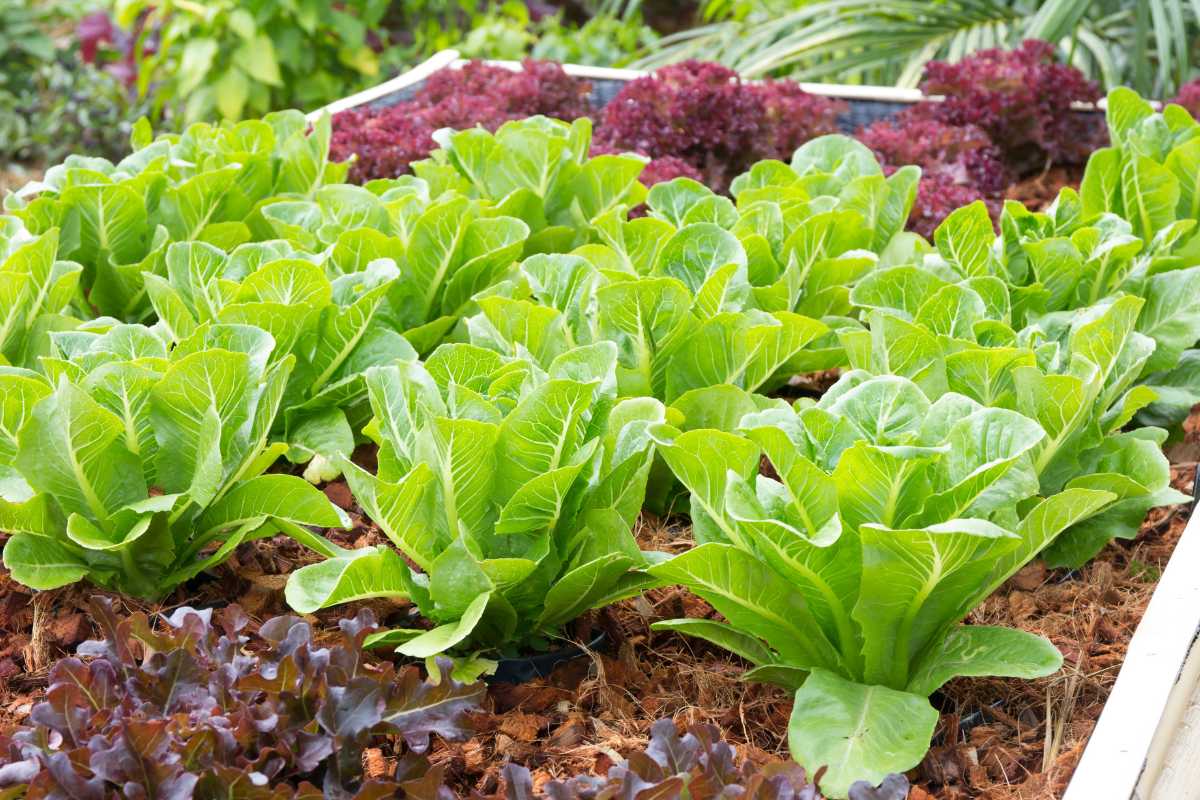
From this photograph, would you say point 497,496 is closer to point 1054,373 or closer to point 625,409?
point 625,409

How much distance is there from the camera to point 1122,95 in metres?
3.07

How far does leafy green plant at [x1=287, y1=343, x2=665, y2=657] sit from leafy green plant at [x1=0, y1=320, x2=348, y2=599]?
0.53 ft

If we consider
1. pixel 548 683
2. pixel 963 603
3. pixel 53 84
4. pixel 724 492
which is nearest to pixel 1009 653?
pixel 963 603

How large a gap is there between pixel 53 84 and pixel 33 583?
238 inches

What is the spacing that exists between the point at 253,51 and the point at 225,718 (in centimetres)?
472

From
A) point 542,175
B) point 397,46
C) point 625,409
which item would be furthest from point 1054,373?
point 397,46

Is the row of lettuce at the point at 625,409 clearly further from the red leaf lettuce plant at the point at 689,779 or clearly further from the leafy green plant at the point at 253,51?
the leafy green plant at the point at 253,51

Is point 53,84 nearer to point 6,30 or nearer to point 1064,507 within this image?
point 6,30

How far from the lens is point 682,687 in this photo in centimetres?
183

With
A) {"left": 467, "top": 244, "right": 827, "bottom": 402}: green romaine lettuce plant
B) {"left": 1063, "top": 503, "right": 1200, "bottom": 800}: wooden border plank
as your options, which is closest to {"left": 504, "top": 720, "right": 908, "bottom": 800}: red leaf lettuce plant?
{"left": 1063, "top": 503, "right": 1200, "bottom": 800}: wooden border plank

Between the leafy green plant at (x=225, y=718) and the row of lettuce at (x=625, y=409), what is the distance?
99mm

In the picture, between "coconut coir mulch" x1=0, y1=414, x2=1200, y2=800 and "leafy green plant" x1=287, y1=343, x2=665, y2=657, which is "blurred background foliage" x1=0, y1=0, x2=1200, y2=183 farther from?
"leafy green plant" x1=287, y1=343, x2=665, y2=657

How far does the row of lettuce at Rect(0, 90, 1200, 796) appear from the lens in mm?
1612

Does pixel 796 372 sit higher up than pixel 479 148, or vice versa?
pixel 479 148
